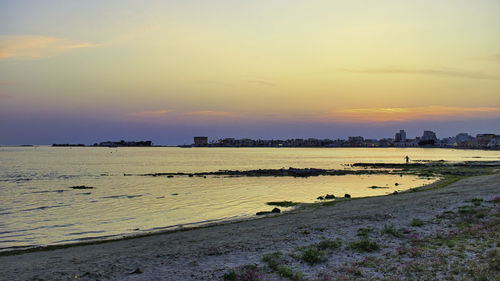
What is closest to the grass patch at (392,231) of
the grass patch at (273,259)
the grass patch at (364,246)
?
the grass patch at (364,246)

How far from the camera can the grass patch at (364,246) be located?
47.8 ft

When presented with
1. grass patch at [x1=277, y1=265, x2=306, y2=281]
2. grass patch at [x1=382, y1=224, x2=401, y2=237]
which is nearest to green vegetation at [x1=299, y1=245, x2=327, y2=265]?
grass patch at [x1=277, y1=265, x2=306, y2=281]

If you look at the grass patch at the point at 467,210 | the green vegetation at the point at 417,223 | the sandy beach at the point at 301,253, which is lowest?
the sandy beach at the point at 301,253

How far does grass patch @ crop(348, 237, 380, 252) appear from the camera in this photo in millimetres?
14562

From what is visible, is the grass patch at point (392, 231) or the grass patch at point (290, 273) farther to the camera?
the grass patch at point (392, 231)

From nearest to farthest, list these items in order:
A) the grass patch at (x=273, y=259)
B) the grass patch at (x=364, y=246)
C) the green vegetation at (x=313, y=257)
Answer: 1. the grass patch at (x=273, y=259)
2. the green vegetation at (x=313, y=257)
3. the grass patch at (x=364, y=246)

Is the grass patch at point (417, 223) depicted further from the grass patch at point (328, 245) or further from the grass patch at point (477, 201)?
the grass patch at point (477, 201)

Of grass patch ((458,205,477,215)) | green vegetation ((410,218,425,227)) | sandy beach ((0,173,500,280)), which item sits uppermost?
grass patch ((458,205,477,215))

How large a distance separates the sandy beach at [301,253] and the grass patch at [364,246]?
10cm

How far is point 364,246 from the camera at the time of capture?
48.3ft

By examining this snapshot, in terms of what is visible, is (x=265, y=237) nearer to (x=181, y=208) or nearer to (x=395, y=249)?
(x=395, y=249)

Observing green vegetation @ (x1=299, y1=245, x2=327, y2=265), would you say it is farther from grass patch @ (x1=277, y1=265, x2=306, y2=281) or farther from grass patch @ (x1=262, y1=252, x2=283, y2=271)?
grass patch @ (x1=277, y1=265, x2=306, y2=281)

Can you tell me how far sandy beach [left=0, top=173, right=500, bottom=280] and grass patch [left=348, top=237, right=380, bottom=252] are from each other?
95 millimetres

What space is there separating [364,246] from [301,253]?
257cm
